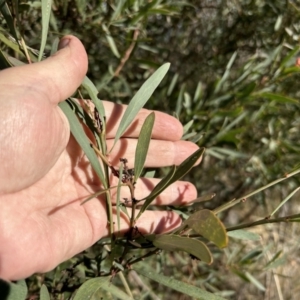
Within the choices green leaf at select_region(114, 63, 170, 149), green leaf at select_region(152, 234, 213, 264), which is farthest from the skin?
green leaf at select_region(152, 234, 213, 264)

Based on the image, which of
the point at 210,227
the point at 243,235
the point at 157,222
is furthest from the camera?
the point at 157,222

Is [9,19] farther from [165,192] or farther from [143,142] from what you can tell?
[165,192]

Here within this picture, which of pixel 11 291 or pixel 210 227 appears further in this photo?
pixel 11 291

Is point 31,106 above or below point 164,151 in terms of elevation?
above

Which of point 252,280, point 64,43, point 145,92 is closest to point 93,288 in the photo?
point 145,92

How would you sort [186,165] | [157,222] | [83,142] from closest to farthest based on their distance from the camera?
1. [186,165]
2. [83,142]
3. [157,222]

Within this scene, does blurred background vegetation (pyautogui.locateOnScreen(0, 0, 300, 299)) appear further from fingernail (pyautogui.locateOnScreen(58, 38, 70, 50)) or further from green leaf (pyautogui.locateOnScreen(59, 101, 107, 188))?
green leaf (pyautogui.locateOnScreen(59, 101, 107, 188))

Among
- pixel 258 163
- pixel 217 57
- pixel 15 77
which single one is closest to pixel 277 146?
pixel 258 163

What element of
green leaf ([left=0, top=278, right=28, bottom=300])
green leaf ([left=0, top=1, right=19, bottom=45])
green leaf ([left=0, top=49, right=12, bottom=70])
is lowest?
green leaf ([left=0, top=278, right=28, bottom=300])

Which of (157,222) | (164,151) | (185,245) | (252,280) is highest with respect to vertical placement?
(185,245)
